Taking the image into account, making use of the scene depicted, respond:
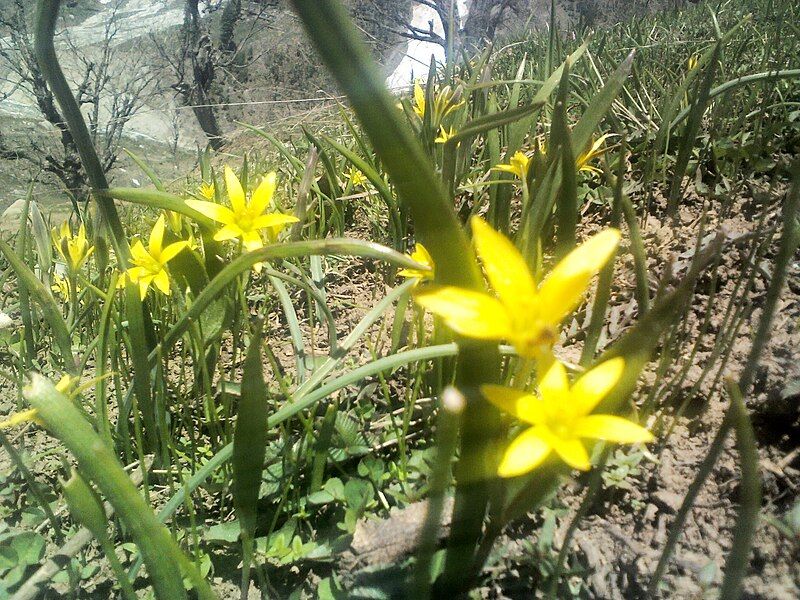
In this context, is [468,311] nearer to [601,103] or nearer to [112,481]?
[112,481]

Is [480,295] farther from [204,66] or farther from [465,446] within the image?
[204,66]

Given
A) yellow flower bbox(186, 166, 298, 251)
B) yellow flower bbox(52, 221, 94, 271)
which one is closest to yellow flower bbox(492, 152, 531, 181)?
yellow flower bbox(186, 166, 298, 251)

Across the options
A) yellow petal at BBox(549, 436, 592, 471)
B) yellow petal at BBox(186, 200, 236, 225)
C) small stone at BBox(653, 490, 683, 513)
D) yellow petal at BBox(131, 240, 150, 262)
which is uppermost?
yellow petal at BBox(186, 200, 236, 225)

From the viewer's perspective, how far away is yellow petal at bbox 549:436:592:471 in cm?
37

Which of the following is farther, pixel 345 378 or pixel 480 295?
pixel 345 378

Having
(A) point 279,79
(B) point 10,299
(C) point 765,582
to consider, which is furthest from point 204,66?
(C) point 765,582

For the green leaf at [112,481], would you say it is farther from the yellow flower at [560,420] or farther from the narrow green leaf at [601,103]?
the narrow green leaf at [601,103]

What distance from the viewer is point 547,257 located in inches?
49.2

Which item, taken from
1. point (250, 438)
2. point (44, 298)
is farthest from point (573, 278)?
point (44, 298)

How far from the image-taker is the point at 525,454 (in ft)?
1.25

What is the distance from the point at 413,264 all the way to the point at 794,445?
61 centimetres

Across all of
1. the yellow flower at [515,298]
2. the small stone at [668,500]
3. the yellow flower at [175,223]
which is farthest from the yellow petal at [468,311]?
the yellow flower at [175,223]

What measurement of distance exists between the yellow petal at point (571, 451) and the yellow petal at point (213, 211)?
0.67m

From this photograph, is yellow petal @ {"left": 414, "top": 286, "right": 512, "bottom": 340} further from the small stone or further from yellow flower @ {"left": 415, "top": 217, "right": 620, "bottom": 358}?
the small stone
